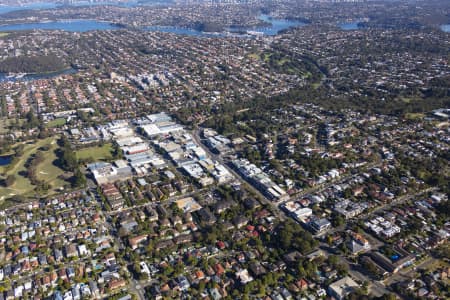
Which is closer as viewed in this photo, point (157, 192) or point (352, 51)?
point (157, 192)

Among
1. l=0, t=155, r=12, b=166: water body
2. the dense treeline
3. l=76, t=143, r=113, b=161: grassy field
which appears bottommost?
l=0, t=155, r=12, b=166: water body

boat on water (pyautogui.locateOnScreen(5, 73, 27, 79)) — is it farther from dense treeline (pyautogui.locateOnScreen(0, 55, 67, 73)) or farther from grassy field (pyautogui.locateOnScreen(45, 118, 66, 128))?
grassy field (pyautogui.locateOnScreen(45, 118, 66, 128))

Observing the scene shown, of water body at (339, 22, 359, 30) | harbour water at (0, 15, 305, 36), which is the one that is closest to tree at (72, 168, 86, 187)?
harbour water at (0, 15, 305, 36)

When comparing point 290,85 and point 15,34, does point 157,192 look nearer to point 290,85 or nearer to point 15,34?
point 290,85

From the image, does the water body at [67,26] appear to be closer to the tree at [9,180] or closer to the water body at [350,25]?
the water body at [350,25]

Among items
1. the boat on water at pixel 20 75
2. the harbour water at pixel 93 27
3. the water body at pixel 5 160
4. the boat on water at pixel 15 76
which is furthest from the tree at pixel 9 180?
the harbour water at pixel 93 27

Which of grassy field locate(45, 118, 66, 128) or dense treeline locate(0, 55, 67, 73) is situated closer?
grassy field locate(45, 118, 66, 128)

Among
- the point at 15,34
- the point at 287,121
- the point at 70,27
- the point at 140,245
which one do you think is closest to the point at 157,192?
the point at 140,245
